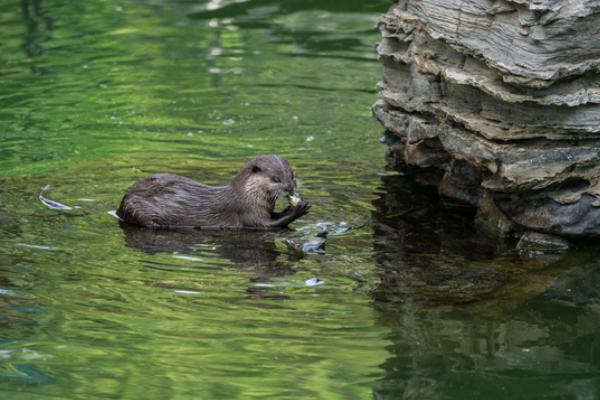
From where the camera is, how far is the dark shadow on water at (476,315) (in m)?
6.05

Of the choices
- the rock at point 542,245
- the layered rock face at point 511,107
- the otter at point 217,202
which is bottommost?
the rock at point 542,245

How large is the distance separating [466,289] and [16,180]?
4.35 m

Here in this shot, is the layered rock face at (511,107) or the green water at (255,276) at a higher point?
the layered rock face at (511,107)

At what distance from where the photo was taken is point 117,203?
9531 millimetres

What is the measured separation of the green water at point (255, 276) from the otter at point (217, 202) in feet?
0.59

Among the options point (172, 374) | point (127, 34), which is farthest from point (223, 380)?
point (127, 34)

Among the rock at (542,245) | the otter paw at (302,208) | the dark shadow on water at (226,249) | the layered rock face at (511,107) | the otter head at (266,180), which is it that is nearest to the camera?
the layered rock face at (511,107)

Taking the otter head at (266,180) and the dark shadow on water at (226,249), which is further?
the otter head at (266,180)

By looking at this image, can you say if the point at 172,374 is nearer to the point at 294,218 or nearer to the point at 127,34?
the point at 294,218

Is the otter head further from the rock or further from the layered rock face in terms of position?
the rock

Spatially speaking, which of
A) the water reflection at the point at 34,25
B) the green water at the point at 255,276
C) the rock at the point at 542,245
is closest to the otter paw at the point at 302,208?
the green water at the point at 255,276

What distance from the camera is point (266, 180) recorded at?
9.05 meters

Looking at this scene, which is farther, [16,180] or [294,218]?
[16,180]

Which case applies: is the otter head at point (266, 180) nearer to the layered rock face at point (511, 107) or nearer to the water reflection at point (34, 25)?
the layered rock face at point (511, 107)
